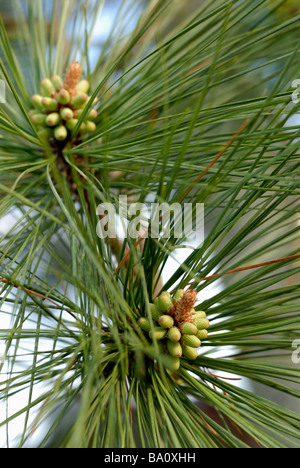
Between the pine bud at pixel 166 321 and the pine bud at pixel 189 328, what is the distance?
0.04ft

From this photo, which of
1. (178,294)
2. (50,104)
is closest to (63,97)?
(50,104)

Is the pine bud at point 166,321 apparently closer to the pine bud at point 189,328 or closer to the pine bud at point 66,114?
the pine bud at point 189,328

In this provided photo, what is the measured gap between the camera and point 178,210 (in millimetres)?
394

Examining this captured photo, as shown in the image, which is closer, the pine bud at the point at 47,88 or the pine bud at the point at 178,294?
the pine bud at the point at 178,294

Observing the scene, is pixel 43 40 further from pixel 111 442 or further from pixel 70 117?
pixel 111 442

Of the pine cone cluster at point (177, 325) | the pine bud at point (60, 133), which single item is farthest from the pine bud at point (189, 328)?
the pine bud at point (60, 133)

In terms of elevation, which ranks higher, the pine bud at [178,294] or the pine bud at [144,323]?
the pine bud at [178,294]

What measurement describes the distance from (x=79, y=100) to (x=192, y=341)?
29cm

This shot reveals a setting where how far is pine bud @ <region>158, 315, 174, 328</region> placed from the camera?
1.29 feet

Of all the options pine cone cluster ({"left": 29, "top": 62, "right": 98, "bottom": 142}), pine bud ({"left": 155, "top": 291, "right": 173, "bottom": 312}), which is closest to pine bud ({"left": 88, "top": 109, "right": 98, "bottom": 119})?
pine cone cluster ({"left": 29, "top": 62, "right": 98, "bottom": 142})

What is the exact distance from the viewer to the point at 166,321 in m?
0.39

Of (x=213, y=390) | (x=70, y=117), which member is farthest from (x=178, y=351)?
(x=70, y=117)

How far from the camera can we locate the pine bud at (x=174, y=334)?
1.29ft
